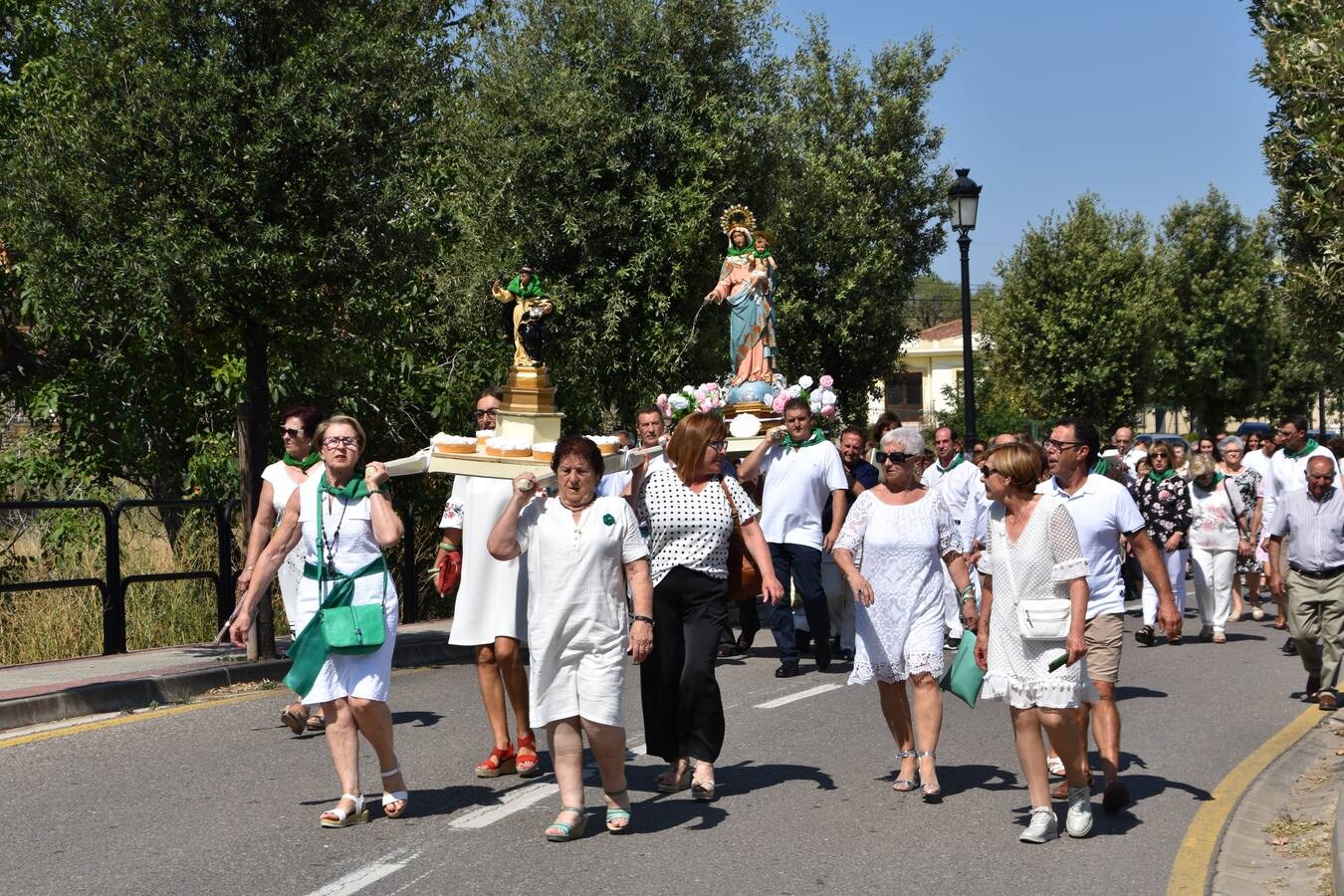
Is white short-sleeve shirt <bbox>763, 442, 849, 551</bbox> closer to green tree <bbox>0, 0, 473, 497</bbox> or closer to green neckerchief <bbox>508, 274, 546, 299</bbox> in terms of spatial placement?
green neckerchief <bbox>508, 274, 546, 299</bbox>

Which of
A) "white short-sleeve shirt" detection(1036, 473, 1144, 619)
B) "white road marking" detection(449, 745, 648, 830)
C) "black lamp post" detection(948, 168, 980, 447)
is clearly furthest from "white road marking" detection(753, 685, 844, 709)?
"black lamp post" detection(948, 168, 980, 447)

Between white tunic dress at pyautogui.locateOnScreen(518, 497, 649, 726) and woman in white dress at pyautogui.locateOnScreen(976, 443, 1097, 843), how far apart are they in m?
1.67

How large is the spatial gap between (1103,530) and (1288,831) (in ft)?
5.39

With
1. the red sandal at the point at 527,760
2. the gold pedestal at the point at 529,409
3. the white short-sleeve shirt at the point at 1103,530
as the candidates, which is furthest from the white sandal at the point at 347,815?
the white short-sleeve shirt at the point at 1103,530

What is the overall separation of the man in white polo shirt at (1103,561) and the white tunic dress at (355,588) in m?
3.19

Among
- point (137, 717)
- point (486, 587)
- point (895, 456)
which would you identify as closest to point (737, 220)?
point (137, 717)

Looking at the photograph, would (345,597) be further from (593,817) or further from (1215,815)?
(1215,815)

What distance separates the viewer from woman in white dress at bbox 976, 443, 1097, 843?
678 cm

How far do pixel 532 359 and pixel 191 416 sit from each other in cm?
1055

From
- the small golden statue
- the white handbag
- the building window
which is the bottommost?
the white handbag

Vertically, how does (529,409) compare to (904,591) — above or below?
above

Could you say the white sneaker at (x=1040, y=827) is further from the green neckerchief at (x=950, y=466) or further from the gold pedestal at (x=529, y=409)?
the green neckerchief at (x=950, y=466)

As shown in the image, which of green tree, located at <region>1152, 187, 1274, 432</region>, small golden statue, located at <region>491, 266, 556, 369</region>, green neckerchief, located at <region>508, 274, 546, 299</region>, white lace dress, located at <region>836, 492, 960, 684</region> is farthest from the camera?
green tree, located at <region>1152, 187, 1274, 432</region>

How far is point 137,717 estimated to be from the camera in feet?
33.8
